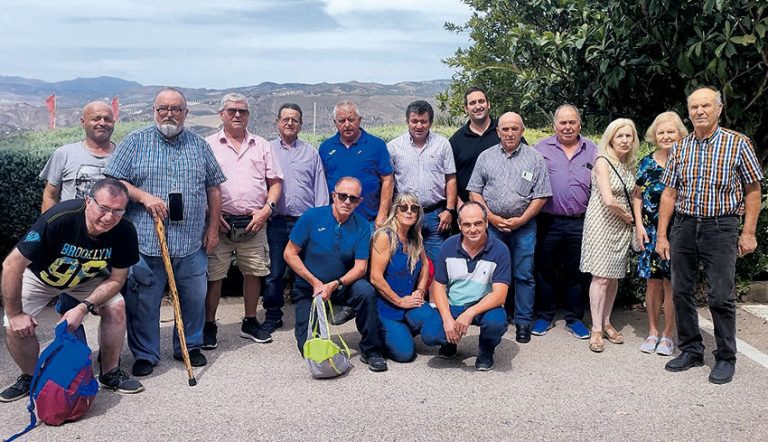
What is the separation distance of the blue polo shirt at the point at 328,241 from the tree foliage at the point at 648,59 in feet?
11.7

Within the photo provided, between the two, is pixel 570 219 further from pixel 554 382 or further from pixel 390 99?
pixel 390 99

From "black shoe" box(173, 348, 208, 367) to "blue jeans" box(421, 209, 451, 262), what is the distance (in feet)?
6.24

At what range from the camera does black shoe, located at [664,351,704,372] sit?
4.75 m


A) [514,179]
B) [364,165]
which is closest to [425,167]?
[364,165]

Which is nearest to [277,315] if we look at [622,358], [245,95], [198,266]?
[198,266]

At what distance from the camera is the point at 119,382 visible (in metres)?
4.36

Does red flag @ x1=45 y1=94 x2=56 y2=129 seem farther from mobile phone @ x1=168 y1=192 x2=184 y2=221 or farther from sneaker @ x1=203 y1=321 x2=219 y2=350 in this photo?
mobile phone @ x1=168 y1=192 x2=184 y2=221

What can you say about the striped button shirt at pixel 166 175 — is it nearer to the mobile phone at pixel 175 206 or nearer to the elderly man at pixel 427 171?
the mobile phone at pixel 175 206

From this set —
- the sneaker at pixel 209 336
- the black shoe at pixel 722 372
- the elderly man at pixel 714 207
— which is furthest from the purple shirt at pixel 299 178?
the black shoe at pixel 722 372

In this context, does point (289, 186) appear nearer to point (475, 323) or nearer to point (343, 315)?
point (343, 315)

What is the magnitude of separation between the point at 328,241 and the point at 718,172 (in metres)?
2.59

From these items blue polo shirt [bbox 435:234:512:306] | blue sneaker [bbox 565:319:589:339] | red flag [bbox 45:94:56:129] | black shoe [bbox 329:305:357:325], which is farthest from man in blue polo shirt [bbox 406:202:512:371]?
red flag [bbox 45:94:56:129]

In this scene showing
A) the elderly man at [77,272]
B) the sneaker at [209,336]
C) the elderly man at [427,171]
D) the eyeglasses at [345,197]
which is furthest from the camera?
the elderly man at [427,171]

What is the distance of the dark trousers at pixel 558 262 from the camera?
5.53 metres
